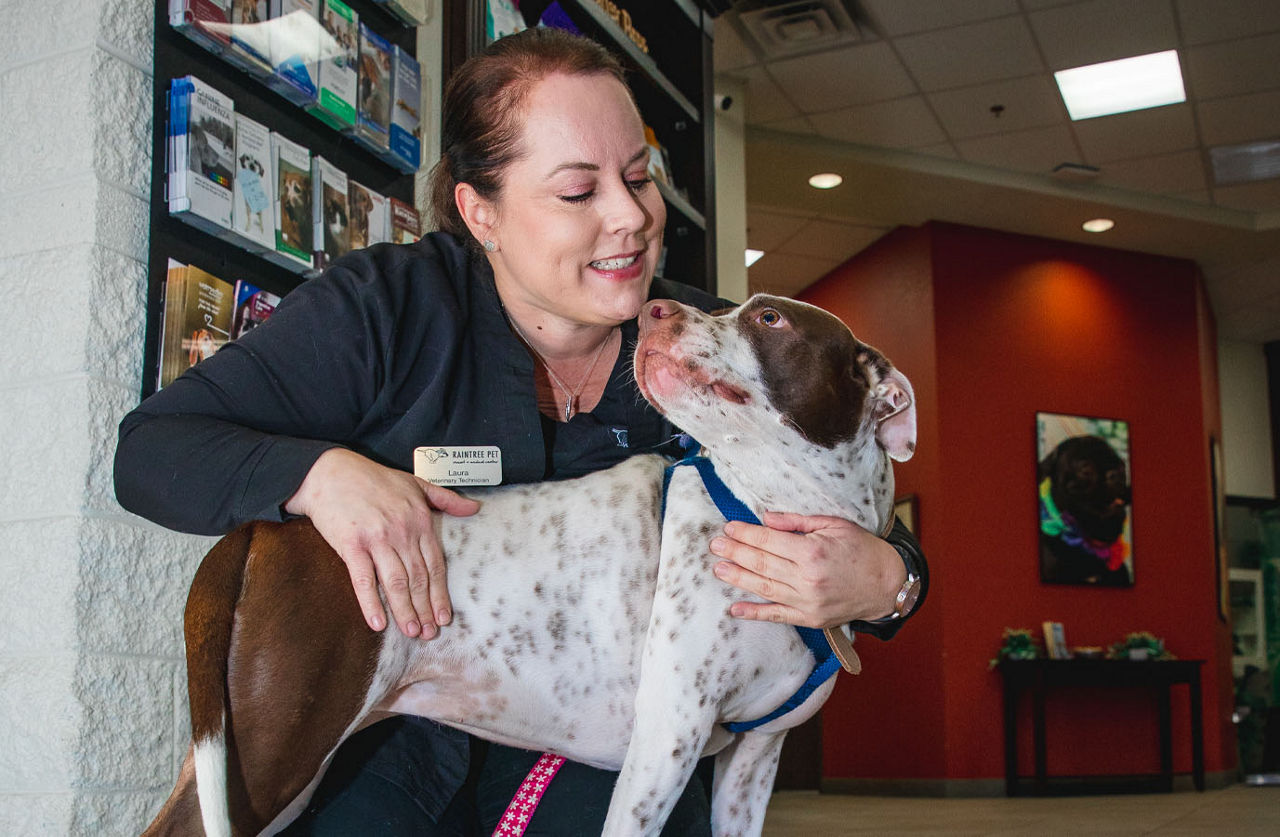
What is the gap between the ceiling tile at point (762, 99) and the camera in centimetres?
620

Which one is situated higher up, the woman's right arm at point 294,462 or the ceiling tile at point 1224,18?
the ceiling tile at point 1224,18

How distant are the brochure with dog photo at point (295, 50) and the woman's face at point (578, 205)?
0.60 meters

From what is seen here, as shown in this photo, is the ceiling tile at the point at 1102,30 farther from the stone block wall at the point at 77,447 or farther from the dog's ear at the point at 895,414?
the stone block wall at the point at 77,447

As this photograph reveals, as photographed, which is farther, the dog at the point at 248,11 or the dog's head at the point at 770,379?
the dog at the point at 248,11

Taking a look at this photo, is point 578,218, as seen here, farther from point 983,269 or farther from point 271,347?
point 983,269

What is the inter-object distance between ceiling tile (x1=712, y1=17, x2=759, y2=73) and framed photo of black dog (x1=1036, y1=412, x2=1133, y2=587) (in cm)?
355

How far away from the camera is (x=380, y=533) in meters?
1.37

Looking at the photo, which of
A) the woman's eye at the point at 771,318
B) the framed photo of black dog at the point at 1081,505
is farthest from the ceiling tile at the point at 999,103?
the woman's eye at the point at 771,318

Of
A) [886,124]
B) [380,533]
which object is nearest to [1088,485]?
[886,124]

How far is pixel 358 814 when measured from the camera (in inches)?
60.5

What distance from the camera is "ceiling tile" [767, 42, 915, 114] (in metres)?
5.99

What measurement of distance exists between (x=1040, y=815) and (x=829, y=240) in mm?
4430

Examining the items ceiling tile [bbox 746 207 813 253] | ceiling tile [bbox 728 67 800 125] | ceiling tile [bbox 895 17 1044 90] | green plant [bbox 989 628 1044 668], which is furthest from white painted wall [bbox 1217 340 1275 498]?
ceiling tile [bbox 728 67 800 125]

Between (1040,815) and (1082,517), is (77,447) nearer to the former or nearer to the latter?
(1040,815)
